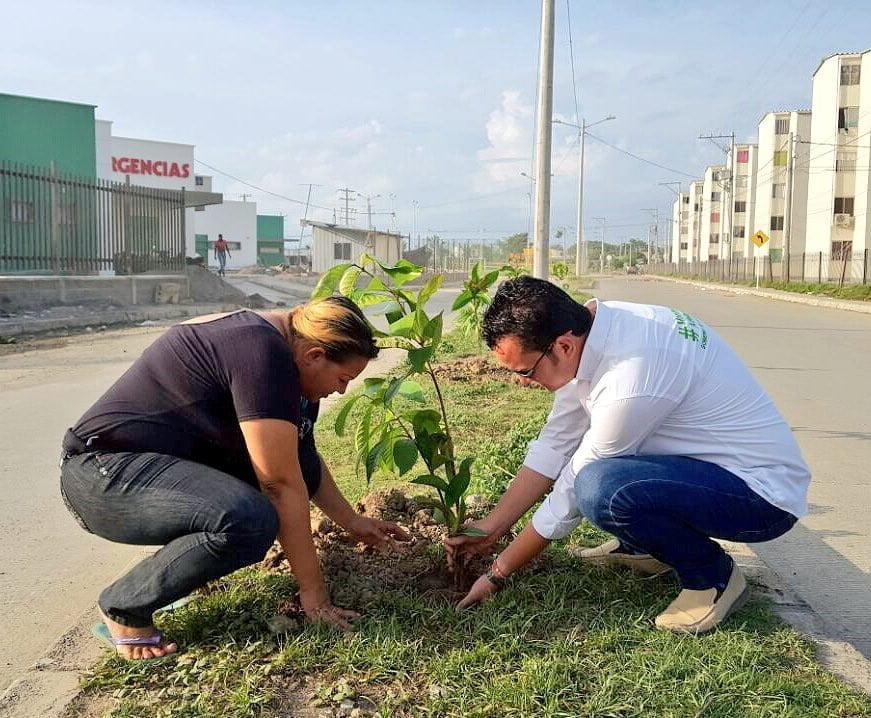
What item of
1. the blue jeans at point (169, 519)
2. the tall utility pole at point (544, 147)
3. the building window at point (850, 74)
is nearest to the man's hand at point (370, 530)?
the blue jeans at point (169, 519)

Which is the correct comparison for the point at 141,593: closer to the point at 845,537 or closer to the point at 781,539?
the point at 781,539

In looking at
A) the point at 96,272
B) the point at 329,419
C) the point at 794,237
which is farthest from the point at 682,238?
the point at 329,419

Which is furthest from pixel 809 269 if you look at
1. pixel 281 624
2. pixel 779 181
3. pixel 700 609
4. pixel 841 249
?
pixel 281 624

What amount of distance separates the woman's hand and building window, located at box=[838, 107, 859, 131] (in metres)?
50.3

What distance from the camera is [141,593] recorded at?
2508 mm

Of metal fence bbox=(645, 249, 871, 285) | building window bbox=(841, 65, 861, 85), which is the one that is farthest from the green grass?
building window bbox=(841, 65, 861, 85)

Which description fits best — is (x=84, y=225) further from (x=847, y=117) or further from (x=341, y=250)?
(x=847, y=117)

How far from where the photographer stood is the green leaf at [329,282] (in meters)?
2.82

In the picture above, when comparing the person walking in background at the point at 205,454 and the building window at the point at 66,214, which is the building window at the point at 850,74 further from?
the person walking in background at the point at 205,454

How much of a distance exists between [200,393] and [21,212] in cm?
1357

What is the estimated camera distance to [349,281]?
A: 2.94m

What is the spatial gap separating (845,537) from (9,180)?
46.5ft

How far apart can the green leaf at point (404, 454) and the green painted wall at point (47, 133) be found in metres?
22.7

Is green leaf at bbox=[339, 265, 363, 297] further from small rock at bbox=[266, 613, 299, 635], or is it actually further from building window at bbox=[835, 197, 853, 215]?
building window at bbox=[835, 197, 853, 215]
